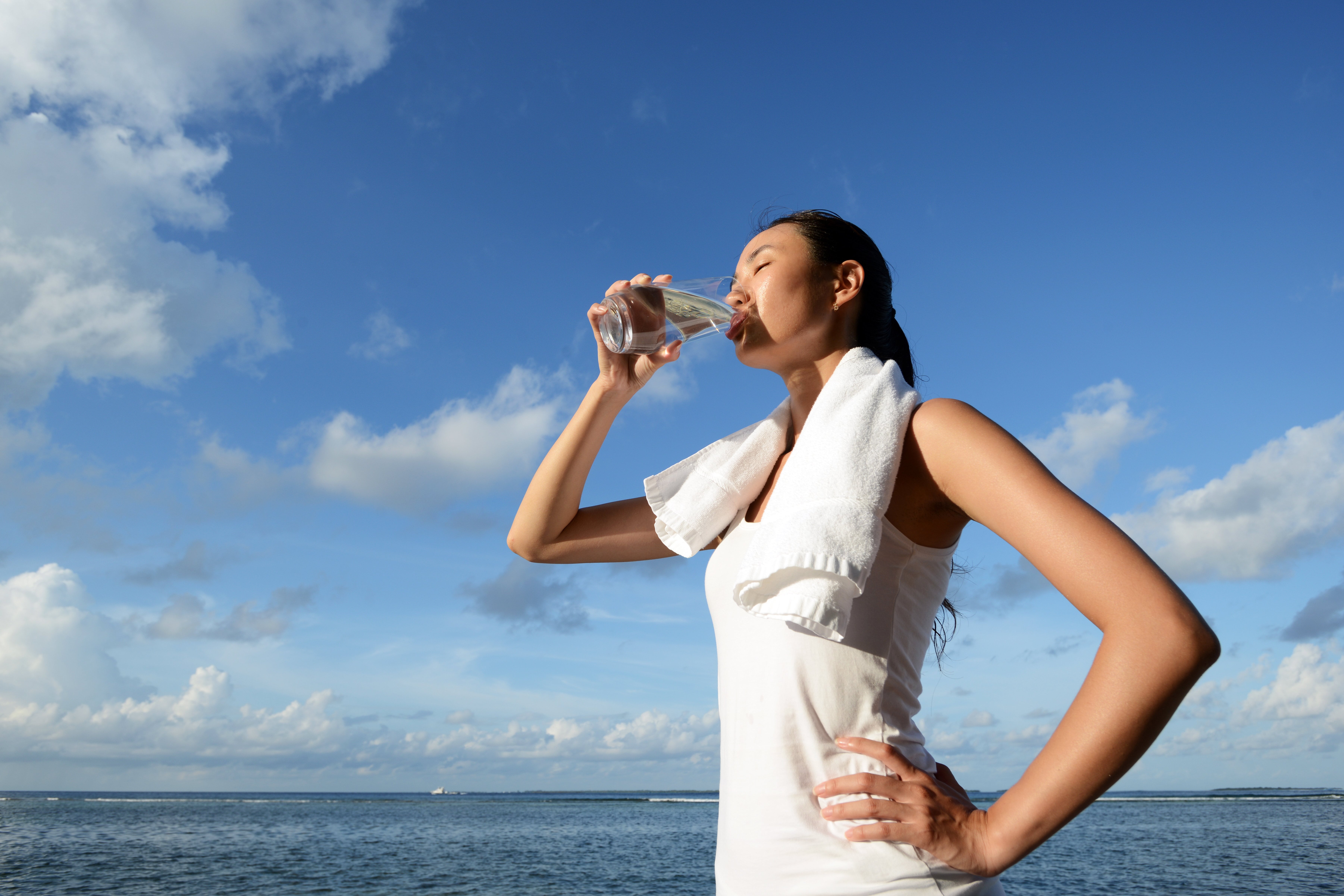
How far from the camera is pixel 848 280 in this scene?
206 cm

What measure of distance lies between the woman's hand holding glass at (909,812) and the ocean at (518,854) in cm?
2332

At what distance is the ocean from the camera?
74.8 feet

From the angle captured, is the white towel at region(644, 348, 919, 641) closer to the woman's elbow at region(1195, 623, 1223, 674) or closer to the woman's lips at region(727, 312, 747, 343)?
the woman's lips at region(727, 312, 747, 343)

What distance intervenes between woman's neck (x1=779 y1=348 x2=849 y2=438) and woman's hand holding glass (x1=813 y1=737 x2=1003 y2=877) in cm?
87

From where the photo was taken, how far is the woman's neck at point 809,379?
6.72 feet

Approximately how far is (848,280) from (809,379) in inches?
10.8

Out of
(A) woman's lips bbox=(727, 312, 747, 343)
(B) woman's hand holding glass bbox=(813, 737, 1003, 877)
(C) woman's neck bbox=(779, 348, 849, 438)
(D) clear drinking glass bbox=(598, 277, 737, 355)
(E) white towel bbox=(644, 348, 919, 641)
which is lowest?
(B) woman's hand holding glass bbox=(813, 737, 1003, 877)

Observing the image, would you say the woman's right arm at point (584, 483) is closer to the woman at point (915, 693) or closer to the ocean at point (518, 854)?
the woman at point (915, 693)

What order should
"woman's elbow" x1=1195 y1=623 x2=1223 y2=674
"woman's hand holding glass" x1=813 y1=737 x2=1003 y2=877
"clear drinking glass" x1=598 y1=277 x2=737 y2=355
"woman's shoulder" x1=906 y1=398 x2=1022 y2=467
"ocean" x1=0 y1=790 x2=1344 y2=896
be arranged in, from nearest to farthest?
"woman's elbow" x1=1195 y1=623 x2=1223 y2=674 < "woman's hand holding glass" x1=813 y1=737 x2=1003 y2=877 < "woman's shoulder" x1=906 y1=398 x2=1022 y2=467 < "clear drinking glass" x1=598 y1=277 x2=737 y2=355 < "ocean" x1=0 y1=790 x2=1344 y2=896

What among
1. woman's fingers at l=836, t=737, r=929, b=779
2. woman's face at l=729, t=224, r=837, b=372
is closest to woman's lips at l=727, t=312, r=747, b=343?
woman's face at l=729, t=224, r=837, b=372

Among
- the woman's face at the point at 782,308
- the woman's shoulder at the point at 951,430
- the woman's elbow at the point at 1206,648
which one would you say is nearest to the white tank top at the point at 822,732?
the woman's shoulder at the point at 951,430

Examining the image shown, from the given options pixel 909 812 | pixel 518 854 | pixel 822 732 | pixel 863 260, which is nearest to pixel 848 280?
pixel 863 260

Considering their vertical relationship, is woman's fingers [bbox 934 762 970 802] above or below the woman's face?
below

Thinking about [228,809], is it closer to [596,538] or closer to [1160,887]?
[1160,887]
